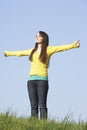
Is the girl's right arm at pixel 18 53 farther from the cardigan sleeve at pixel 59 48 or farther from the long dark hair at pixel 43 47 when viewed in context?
the cardigan sleeve at pixel 59 48

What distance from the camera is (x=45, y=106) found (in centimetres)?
895

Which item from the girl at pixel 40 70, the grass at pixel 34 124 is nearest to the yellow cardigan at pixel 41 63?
the girl at pixel 40 70

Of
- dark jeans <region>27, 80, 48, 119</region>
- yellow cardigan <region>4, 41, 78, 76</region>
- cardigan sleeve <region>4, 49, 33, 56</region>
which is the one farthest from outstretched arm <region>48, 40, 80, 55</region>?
dark jeans <region>27, 80, 48, 119</region>

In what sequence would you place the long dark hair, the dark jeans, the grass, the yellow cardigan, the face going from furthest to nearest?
1. the face
2. the long dark hair
3. the yellow cardigan
4. the dark jeans
5. the grass

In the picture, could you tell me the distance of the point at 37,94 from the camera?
9180 millimetres

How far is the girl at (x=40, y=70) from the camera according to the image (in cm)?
904

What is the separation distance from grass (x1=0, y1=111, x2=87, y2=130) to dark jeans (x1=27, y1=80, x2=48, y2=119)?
142 cm

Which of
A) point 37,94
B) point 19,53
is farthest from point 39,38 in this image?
point 37,94

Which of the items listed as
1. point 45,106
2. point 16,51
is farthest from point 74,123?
point 16,51

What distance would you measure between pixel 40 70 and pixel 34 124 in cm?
219

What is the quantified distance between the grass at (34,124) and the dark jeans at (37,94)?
1.42 metres

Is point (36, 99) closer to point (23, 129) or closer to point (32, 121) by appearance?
point (32, 121)

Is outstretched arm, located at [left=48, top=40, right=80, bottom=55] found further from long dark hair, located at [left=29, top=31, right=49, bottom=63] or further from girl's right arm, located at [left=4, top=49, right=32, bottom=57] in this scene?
girl's right arm, located at [left=4, top=49, right=32, bottom=57]

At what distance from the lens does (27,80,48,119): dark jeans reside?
8984 millimetres
